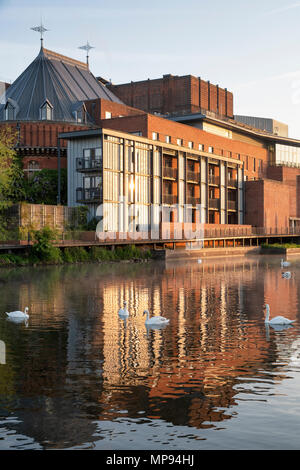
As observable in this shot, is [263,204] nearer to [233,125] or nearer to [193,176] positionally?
[233,125]

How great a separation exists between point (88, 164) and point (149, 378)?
169 feet

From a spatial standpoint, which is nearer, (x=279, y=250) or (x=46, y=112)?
(x=279, y=250)

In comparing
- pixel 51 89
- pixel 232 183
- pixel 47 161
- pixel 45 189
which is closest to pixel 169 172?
pixel 45 189

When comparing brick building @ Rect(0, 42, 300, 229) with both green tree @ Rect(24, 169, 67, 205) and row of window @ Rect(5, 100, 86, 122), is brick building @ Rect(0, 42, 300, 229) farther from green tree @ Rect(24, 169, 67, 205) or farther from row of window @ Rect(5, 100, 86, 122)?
green tree @ Rect(24, 169, 67, 205)

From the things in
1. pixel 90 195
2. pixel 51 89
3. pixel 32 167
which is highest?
pixel 51 89

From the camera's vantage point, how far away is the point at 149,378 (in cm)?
1182

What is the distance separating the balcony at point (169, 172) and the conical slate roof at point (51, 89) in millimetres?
16774

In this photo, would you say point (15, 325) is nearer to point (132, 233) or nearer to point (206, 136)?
point (132, 233)

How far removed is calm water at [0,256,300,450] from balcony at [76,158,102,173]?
38.2 meters

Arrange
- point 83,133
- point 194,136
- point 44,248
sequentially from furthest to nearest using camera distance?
point 194,136 → point 83,133 → point 44,248

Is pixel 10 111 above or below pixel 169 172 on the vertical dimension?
above

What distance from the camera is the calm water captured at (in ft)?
28.4

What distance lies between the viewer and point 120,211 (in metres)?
63.0

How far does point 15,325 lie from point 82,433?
405 inches
